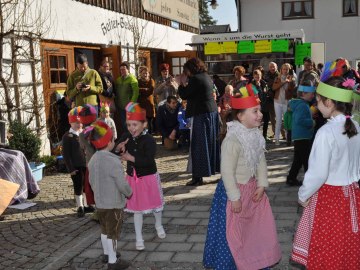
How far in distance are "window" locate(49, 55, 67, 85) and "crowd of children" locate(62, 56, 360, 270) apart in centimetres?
639

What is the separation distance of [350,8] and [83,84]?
18858mm

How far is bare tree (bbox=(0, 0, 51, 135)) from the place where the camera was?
9.08 metres

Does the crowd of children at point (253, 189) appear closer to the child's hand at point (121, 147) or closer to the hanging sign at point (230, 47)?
the child's hand at point (121, 147)

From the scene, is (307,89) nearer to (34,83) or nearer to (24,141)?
(24,141)

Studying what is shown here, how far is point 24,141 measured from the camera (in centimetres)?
845

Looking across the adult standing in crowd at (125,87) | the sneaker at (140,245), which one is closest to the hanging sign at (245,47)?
the adult standing in crowd at (125,87)

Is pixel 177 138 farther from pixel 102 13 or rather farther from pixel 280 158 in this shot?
pixel 102 13

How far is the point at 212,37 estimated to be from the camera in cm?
1566

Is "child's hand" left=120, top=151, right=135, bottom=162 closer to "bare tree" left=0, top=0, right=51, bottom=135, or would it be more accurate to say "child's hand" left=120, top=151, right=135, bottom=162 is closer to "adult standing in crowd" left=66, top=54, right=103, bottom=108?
"adult standing in crowd" left=66, top=54, right=103, bottom=108

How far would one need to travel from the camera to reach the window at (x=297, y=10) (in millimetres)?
24250

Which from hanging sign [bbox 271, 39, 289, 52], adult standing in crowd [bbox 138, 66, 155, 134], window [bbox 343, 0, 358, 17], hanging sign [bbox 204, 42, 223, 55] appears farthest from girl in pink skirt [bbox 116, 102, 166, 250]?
window [bbox 343, 0, 358, 17]

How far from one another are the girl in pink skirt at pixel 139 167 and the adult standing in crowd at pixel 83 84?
4129 mm

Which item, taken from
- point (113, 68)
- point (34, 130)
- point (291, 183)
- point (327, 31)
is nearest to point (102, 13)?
point (113, 68)

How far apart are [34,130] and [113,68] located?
3.86 metres
